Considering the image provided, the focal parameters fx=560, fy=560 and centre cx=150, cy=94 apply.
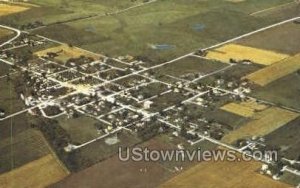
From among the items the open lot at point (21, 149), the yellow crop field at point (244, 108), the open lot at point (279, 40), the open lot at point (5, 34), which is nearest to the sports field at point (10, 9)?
the open lot at point (5, 34)

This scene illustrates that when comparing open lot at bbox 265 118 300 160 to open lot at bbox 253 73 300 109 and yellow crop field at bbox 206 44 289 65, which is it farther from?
yellow crop field at bbox 206 44 289 65

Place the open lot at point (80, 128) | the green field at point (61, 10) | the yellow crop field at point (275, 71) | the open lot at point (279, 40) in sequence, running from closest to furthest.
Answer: the open lot at point (80, 128) → the yellow crop field at point (275, 71) → the open lot at point (279, 40) → the green field at point (61, 10)

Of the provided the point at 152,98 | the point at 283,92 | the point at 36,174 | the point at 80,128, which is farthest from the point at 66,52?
the point at 36,174

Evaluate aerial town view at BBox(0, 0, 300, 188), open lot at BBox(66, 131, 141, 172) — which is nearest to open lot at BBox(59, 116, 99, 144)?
aerial town view at BBox(0, 0, 300, 188)

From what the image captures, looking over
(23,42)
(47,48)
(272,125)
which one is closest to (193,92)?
(272,125)

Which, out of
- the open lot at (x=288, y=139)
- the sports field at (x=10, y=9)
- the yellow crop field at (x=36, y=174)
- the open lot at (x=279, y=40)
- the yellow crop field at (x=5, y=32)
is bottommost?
the yellow crop field at (x=5, y=32)

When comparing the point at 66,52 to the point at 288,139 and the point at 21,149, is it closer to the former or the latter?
the point at 21,149

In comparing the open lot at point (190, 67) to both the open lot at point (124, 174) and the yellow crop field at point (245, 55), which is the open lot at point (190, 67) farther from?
the open lot at point (124, 174)
